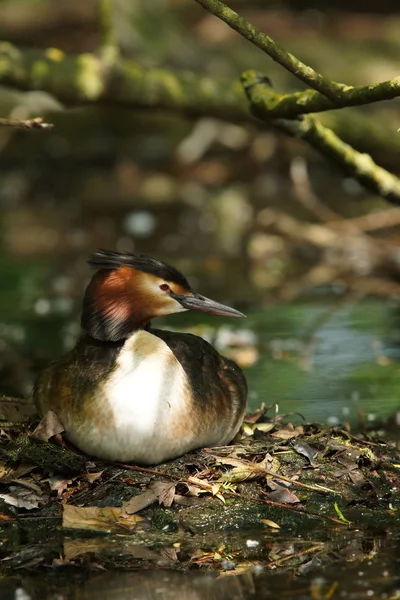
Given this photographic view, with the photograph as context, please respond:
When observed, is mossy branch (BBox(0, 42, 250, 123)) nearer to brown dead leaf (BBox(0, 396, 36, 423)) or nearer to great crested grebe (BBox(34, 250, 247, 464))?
brown dead leaf (BBox(0, 396, 36, 423))

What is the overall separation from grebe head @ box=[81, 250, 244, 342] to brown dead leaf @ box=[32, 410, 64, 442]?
473mm

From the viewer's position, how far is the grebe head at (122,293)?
5.93m

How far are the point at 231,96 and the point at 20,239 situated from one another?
234 inches

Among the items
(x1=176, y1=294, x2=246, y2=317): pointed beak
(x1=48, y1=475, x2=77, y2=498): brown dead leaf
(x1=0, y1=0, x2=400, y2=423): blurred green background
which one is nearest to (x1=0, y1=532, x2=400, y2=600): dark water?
(x1=48, y1=475, x2=77, y2=498): brown dead leaf

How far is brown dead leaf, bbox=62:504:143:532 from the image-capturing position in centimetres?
523

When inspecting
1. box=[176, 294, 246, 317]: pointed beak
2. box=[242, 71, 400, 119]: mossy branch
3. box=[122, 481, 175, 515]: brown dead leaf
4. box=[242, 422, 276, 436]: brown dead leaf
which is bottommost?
box=[242, 422, 276, 436]: brown dead leaf

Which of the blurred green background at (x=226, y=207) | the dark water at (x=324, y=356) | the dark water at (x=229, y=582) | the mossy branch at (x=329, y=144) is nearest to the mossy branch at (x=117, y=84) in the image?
the blurred green background at (x=226, y=207)

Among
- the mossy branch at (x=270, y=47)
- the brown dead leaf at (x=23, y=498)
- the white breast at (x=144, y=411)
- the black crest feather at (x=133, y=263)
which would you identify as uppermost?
the mossy branch at (x=270, y=47)

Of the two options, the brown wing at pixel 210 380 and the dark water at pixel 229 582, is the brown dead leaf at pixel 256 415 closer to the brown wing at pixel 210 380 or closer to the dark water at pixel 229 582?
the brown wing at pixel 210 380

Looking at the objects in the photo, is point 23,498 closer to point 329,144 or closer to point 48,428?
point 48,428

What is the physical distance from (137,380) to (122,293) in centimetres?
53

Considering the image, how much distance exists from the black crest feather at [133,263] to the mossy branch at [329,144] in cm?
132

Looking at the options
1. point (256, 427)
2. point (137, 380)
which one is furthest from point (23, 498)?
point (256, 427)

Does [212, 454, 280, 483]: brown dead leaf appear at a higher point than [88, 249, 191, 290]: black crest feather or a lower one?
lower
